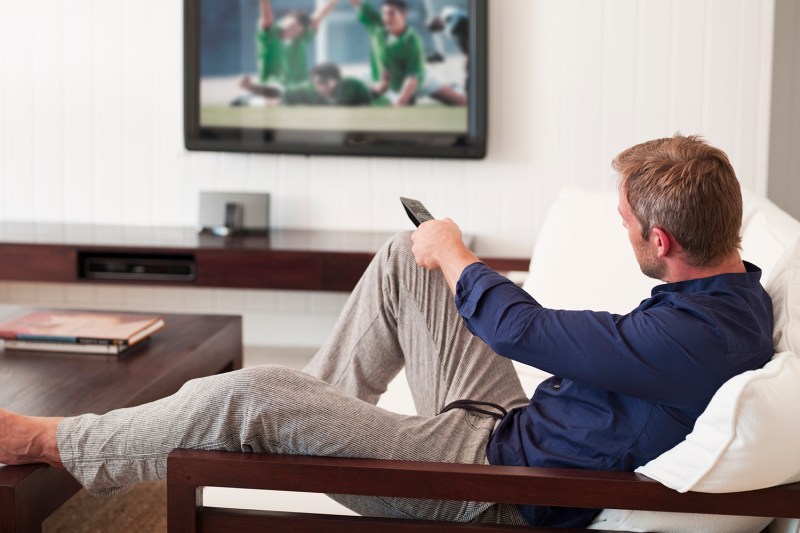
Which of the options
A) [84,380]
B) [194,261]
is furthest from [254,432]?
[194,261]

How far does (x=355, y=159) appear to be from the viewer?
409 centimetres

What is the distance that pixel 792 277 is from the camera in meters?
1.72

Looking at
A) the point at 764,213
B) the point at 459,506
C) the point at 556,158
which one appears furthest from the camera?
the point at 556,158

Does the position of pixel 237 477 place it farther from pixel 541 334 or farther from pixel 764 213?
pixel 764 213

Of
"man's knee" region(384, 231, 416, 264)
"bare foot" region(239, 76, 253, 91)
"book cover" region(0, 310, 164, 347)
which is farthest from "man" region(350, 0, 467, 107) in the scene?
"man's knee" region(384, 231, 416, 264)

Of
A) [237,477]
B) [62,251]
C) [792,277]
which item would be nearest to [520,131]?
[62,251]

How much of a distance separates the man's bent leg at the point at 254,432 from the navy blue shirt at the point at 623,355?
18 cm

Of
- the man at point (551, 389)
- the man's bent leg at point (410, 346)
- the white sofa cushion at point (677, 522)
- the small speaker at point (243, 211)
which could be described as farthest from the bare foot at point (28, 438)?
the small speaker at point (243, 211)

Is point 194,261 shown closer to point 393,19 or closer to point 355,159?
point 355,159

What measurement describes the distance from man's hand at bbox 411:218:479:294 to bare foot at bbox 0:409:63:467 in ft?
2.32

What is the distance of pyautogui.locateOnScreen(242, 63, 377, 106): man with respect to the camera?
405cm

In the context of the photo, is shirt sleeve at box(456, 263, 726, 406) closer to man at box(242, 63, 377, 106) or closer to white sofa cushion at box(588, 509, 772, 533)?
white sofa cushion at box(588, 509, 772, 533)

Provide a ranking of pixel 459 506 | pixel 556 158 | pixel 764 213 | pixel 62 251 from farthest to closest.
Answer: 1. pixel 556 158
2. pixel 62 251
3. pixel 764 213
4. pixel 459 506

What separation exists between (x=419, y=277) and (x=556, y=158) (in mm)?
2080
